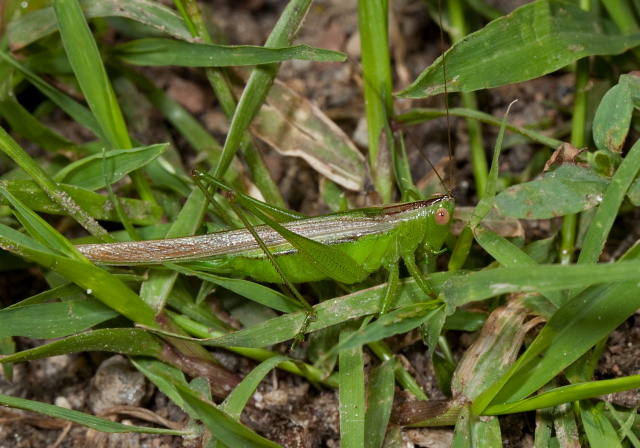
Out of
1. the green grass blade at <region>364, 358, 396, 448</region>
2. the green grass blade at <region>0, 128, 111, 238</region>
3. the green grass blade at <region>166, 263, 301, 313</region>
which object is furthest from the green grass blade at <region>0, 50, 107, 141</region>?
the green grass blade at <region>364, 358, 396, 448</region>

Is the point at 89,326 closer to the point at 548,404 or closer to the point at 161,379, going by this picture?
the point at 161,379

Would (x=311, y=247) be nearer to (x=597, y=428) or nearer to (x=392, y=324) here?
(x=392, y=324)

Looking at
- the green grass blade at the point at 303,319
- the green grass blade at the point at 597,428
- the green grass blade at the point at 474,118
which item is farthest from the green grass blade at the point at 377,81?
the green grass blade at the point at 597,428

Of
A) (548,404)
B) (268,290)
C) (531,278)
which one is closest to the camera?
(531,278)

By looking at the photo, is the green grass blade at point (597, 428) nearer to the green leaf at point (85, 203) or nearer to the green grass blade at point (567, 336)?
the green grass blade at point (567, 336)

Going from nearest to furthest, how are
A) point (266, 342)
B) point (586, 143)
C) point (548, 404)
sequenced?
point (548, 404)
point (266, 342)
point (586, 143)

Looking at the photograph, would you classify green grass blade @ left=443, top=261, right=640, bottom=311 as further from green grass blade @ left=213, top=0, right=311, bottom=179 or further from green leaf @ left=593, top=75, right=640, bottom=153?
green grass blade @ left=213, top=0, right=311, bottom=179

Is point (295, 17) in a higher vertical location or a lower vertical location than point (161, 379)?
higher

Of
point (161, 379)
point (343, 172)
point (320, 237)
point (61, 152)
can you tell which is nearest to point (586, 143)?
point (343, 172)
